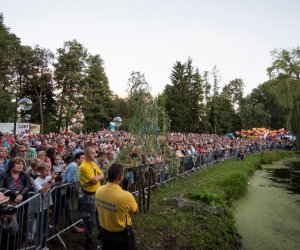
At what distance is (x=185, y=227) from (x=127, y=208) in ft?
14.4

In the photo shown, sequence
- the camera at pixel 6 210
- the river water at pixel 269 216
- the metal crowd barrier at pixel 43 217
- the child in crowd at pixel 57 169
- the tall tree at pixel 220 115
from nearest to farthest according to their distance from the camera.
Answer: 1. the camera at pixel 6 210
2. the metal crowd barrier at pixel 43 217
3. the child in crowd at pixel 57 169
4. the river water at pixel 269 216
5. the tall tree at pixel 220 115

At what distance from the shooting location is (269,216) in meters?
11.0

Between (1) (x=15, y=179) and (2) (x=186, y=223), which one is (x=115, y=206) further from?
(2) (x=186, y=223)

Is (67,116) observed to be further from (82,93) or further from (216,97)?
(216,97)

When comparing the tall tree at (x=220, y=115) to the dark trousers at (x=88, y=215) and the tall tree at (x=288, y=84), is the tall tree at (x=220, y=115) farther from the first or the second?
the dark trousers at (x=88, y=215)

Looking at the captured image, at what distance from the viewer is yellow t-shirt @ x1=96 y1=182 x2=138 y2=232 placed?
3953mm

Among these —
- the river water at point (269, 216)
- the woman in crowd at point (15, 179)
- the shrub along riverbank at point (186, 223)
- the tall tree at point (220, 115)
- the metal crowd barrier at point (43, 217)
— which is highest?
the tall tree at point (220, 115)

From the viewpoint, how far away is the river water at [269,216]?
850 centimetres

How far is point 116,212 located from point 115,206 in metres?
0.08

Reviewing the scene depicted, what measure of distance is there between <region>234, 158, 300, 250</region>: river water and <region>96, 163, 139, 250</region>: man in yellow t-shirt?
5.12 metres

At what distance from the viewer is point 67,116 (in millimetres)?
48406

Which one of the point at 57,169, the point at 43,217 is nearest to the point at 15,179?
the point at 43,217

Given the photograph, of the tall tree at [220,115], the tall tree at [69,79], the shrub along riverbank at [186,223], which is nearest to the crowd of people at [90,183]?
the shrub along riverbank at [186,223]

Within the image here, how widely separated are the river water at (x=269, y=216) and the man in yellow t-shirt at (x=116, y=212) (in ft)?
16.8
